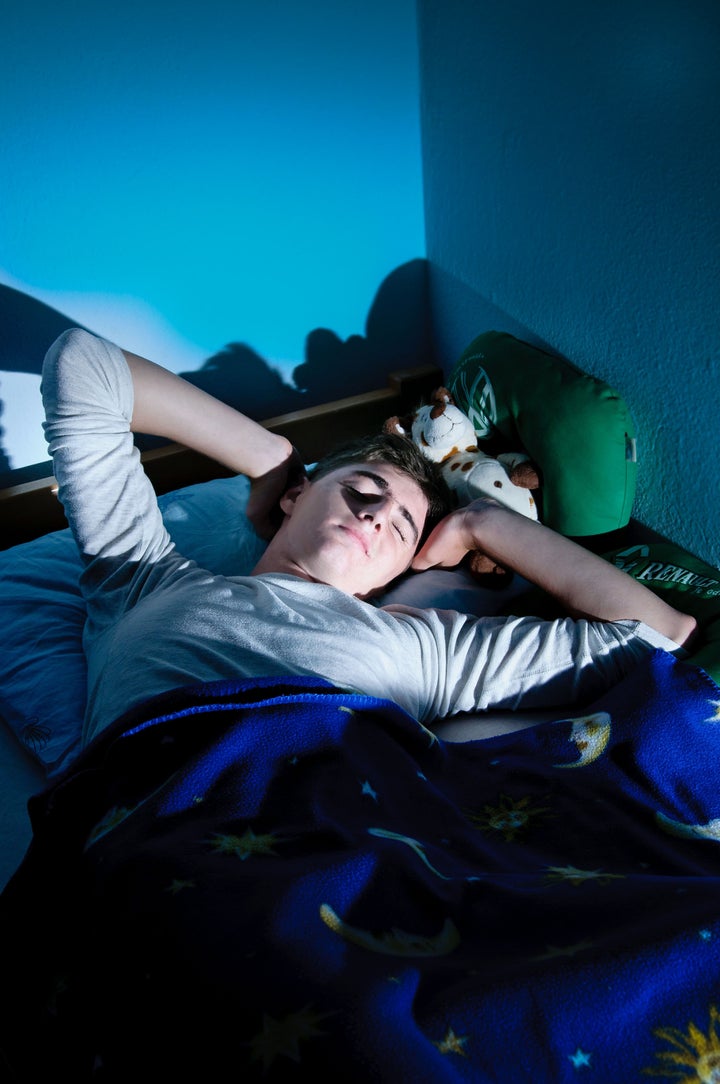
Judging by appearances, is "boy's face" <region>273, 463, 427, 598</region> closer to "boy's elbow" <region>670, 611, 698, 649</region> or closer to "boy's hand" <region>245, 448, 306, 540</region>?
"boy's hand" <region>245, 448, 306, 540</region>

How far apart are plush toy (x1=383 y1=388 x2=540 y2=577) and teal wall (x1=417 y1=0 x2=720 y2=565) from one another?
223 mm

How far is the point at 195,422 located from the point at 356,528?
332mm

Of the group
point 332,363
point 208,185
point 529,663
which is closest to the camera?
point 529,663

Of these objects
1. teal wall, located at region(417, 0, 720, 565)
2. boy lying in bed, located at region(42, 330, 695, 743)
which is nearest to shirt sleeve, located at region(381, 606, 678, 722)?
boy lying in bed, located at region(42, 330, 695, 743)

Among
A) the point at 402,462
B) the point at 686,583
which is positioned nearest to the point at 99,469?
the point at 402,462

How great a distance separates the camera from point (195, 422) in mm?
1232

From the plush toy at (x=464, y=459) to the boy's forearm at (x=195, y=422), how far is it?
0.94 feet

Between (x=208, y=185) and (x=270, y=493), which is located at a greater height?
(x=208, y=185)

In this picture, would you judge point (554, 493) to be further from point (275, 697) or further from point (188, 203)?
point (188, 203)

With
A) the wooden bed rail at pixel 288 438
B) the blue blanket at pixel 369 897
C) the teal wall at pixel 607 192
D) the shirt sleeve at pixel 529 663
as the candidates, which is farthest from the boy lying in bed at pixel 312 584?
the wooden bed rail at pixel 288 438

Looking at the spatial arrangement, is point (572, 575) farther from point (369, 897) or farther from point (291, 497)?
point (369, 897)

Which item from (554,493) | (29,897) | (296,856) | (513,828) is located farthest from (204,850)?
(554,493)

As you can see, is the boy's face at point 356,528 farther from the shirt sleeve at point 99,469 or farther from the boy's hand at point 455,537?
the shirt sleeve at point 99,469

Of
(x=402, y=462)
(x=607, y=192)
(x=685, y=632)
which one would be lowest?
(x=685, y=632)
